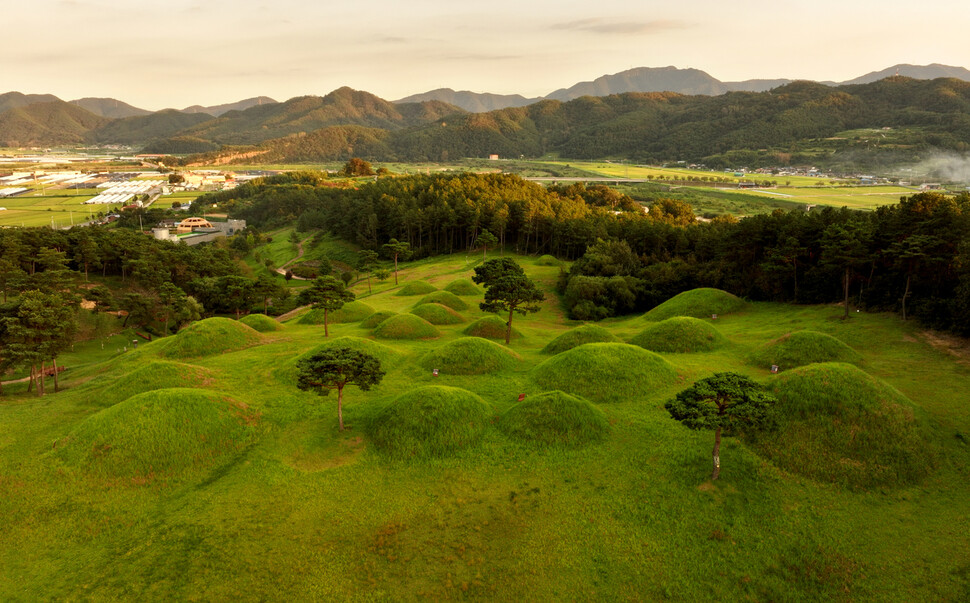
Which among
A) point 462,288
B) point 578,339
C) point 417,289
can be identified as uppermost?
point 578,339

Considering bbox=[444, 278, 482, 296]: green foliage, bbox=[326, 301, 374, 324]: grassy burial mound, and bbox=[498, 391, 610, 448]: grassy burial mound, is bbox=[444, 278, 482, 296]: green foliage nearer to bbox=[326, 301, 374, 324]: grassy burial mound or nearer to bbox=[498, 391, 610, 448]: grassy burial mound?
bbox=[326, 301, 374, 324]: grassy burial mound

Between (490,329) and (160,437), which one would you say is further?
(490,329)

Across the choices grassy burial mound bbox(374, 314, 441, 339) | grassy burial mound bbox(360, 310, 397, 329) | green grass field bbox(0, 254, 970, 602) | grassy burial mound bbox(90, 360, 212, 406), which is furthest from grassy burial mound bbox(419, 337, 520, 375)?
grassy burial mound bbox(90, 360, 212, 406)

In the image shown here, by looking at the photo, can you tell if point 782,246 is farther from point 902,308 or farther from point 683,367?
point 683,367

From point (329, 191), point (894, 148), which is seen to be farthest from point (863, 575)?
point (894, 148)

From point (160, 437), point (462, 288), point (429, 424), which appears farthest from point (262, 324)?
point (429, 424)

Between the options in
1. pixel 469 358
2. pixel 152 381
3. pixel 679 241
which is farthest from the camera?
pixel 679 241

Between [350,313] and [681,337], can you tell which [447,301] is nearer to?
[350,313]
